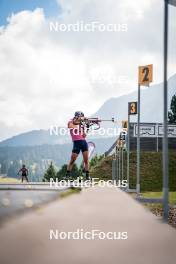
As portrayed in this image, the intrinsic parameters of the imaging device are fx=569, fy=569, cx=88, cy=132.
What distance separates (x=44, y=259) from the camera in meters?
3.66

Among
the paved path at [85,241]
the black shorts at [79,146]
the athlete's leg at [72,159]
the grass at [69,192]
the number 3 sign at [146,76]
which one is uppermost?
the number 3 sign at [146,76]

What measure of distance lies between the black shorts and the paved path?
0.54 meters

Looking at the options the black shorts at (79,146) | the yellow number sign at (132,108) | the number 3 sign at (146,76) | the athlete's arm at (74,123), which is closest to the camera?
the athlete's arm at (74,123)

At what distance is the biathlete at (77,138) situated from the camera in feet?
18.3

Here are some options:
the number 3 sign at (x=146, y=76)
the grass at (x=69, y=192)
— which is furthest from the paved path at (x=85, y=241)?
the number 3 sign at (x=146, y=76)

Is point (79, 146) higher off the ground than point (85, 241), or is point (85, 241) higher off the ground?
point (79, 146)

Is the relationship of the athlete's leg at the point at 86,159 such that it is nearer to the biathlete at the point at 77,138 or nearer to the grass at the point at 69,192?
the biathlete at the point at 77,138

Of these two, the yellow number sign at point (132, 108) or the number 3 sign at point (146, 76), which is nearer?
the number 3 sign at point (146, 76)

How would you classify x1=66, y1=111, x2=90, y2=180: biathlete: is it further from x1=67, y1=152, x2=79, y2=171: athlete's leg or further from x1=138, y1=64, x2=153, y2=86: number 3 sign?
x1=138, y1=64, x2=153, y2=86: number 3 sign

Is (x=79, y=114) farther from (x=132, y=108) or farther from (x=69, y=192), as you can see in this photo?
(x=132, y=108)

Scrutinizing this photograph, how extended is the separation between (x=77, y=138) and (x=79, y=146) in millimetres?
98

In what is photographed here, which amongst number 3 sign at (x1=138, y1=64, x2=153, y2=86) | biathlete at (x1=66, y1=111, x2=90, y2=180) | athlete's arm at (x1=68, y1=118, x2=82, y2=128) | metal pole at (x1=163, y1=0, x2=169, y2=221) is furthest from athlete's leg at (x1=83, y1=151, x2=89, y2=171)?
number 3 sign at (x1=138, y1=64, x2=153, y2=86)

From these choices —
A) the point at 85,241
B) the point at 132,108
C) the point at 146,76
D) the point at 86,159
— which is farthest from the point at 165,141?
the point at 132,108

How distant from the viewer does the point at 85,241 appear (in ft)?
14.4
